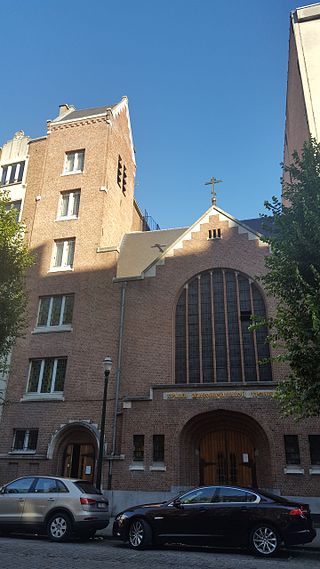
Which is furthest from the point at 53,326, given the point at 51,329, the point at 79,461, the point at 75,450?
the point at 79,461

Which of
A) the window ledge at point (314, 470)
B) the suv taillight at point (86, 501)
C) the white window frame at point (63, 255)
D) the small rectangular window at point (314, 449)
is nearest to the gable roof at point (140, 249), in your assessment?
the white window frame at point (63, 255)

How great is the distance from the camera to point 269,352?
1873cm

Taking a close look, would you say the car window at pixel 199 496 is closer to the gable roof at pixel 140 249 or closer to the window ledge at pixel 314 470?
the window ledge at pixel 314 470

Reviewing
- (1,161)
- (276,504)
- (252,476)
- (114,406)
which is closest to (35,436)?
(114,406)

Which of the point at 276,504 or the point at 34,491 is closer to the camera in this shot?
the point at 276,504

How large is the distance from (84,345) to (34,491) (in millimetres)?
9526

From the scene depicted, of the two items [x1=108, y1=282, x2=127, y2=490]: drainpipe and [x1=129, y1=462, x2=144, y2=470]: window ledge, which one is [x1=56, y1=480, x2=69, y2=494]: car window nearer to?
[x1=129, y1=462, x2=144, y2=470]: window ledge

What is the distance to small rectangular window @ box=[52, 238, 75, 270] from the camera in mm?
23797

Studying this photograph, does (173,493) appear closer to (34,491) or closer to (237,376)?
(237,376)

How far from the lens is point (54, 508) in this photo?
1104cm

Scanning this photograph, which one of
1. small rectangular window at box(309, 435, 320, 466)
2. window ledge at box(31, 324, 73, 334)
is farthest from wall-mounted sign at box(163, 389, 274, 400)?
window ledge at box(31, 324, 73, 334)

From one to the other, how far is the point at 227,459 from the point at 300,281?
10.4 metres

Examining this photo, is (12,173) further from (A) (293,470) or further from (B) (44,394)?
(A) (293,470)

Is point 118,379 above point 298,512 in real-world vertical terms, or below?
above
